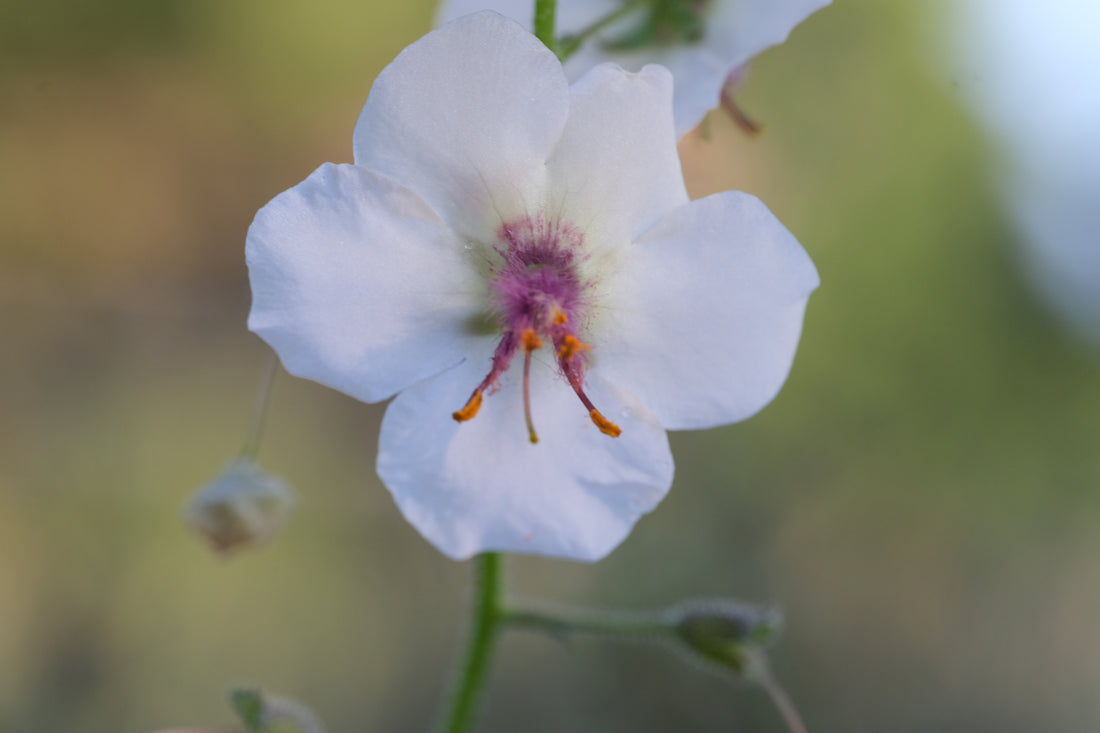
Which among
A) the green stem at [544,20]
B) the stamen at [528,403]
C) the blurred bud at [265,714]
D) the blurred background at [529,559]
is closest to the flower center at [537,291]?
the stamen at [528,403]

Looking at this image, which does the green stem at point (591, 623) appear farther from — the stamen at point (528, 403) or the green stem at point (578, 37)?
the green stem at point (578, 37)

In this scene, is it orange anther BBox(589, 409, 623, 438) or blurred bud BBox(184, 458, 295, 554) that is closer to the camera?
orange anther BBox(589, 409, 623, 438)

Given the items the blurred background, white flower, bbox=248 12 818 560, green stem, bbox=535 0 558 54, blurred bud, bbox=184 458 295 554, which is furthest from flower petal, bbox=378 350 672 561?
the blurred background

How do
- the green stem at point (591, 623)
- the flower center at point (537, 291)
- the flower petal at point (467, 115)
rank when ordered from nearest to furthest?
the flower petal at point (467, 115) < the flower center at point (537, 291) < the green stem at point (591, 623)

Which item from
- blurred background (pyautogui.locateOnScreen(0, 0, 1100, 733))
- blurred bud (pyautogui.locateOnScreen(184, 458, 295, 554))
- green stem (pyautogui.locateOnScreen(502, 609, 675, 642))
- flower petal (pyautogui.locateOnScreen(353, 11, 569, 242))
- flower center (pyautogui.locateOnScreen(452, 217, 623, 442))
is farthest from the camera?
blurred background (pyautogui.locateOnScreen(0, 0, 1100, 733))

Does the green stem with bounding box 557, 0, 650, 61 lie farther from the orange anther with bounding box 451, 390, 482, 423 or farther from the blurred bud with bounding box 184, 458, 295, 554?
the blurred bud with bounding box 184, 458, 295, 554
